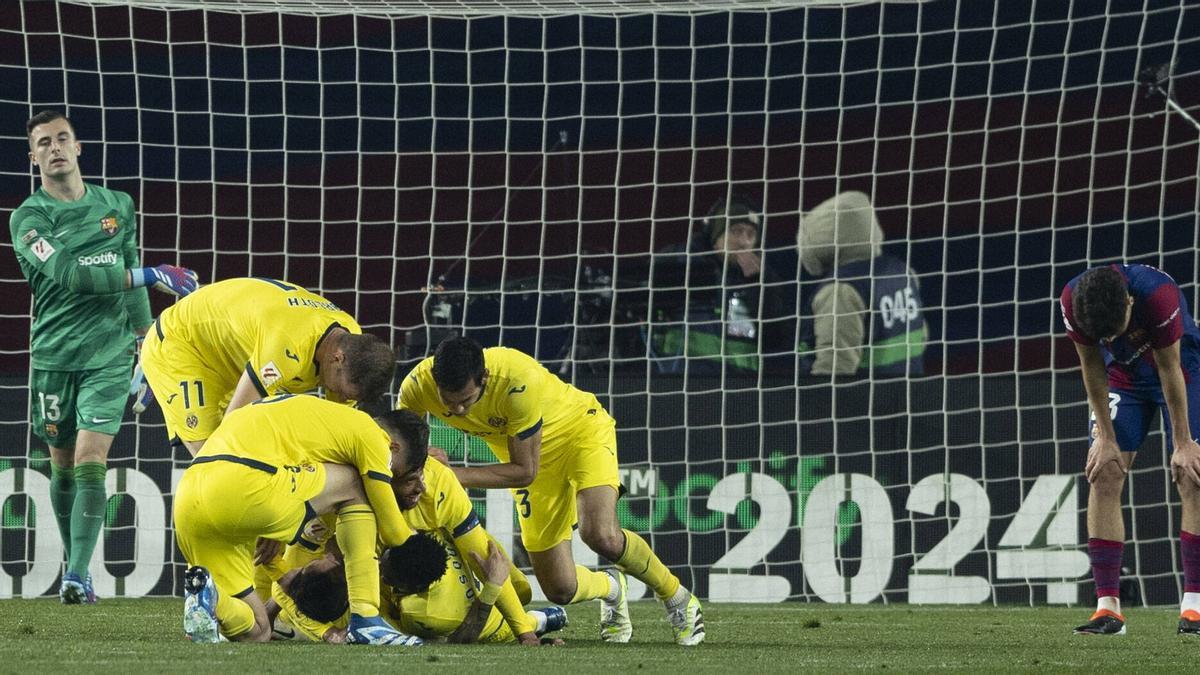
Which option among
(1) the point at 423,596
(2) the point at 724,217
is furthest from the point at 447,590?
(2) the point at 724,217

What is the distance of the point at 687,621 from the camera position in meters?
5.84

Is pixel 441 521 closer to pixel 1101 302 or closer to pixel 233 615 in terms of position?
pixel 233 615

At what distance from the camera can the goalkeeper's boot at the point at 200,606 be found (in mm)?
5113

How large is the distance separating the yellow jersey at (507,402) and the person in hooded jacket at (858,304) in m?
3.16

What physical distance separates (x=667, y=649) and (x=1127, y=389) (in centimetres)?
204

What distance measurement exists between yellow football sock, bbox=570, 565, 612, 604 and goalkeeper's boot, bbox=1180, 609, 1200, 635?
6.52 ft

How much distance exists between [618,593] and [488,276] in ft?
17.9

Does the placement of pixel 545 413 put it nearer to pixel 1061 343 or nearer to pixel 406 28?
pixel 1061 343

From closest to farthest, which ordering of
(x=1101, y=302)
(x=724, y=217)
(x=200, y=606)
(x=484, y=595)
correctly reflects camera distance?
(x=200, y=606) < (x=484, y=595) < (x=1101, y=302) < (x=724, y=217)

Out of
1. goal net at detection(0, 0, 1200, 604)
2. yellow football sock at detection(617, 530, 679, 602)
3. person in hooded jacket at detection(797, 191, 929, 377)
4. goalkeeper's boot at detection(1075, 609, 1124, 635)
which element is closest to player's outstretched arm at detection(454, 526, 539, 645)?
yellow football sock at detection(617, 530, 679, 602)

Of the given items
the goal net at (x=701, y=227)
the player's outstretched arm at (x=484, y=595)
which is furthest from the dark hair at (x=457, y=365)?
the goal net at (x=701, y=227)

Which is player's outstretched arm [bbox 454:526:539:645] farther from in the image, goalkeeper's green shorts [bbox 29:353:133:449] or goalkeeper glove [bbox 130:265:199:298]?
goalkeeper's green shorts [bbox 29:353:133:449]

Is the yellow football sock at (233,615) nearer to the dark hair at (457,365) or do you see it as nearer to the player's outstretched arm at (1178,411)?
the dark hair at (457,365)

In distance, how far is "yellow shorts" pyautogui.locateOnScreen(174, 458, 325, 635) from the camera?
512 centimetres
